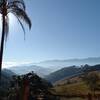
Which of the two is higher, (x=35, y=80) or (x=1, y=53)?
(x=1, y=53)

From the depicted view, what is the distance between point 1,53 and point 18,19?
2137 millimetres

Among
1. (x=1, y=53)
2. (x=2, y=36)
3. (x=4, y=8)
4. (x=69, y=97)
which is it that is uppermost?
(x=4, y=8)

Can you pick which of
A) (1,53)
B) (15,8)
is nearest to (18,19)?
(15,8)

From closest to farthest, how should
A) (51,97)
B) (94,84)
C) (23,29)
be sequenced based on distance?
(23,29) < (51,97) < (94,84)

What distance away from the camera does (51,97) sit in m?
21.6

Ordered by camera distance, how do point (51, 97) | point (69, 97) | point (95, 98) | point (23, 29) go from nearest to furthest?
point (23, 29) → point (95, 98) → point (51, 97) → point (69, 97)

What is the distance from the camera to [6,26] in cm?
1644

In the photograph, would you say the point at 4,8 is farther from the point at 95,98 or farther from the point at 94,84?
the point at 94,84

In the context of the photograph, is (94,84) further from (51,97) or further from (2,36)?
(2,36)

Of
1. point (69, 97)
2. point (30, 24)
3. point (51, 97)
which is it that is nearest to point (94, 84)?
point (69, 97)

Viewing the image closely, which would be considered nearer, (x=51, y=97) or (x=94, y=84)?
(x=51, y=97)

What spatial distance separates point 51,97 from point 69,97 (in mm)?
5285

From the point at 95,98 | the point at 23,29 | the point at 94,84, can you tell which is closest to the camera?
the point at 23,29

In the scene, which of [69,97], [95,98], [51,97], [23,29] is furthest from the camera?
[69,97]
